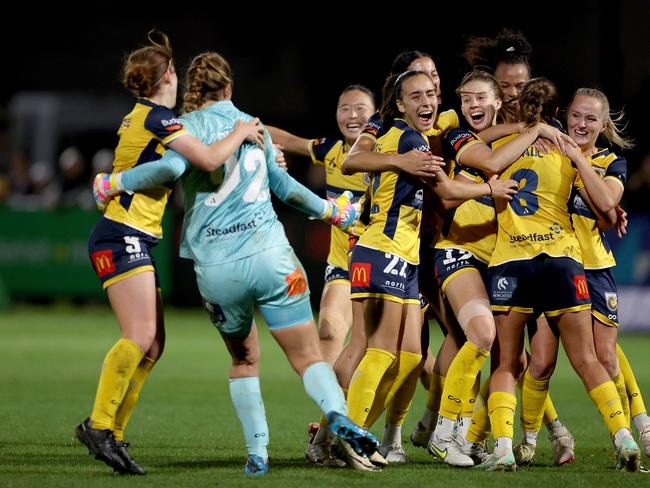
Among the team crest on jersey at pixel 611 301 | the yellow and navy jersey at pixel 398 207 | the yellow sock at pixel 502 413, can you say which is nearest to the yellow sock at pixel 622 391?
the team crest on jersey at pixel 611 301

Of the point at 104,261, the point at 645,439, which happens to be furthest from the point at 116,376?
the point at 645,439

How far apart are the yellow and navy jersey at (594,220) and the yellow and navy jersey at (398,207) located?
1056mm

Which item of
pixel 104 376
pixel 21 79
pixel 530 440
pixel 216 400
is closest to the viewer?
pixel 104 376

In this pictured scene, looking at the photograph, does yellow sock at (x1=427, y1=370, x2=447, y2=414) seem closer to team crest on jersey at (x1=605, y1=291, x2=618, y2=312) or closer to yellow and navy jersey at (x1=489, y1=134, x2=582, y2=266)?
yellow and navy jersey at (x1=489, y1=134, x2=582, y2=266)

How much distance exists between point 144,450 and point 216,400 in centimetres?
241

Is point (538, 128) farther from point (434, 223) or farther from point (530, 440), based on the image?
point (530, 440)

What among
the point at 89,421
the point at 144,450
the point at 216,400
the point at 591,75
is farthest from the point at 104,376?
the point at 591,75

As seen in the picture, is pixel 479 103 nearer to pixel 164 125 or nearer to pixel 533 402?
pixel 533 402

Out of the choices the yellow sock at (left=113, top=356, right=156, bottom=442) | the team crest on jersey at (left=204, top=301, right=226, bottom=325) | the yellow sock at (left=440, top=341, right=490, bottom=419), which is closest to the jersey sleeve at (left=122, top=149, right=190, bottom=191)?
the team crest on jersey at (left=204, top=301, right=226, bottom=325)

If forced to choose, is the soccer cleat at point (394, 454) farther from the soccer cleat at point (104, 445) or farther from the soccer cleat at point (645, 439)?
the soccer cleat at point (104, 445)

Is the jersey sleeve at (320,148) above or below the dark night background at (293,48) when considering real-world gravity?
below

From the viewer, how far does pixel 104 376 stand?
6.33 meters

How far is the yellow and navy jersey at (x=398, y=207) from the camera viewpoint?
6586 mm

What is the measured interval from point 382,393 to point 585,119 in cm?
207
